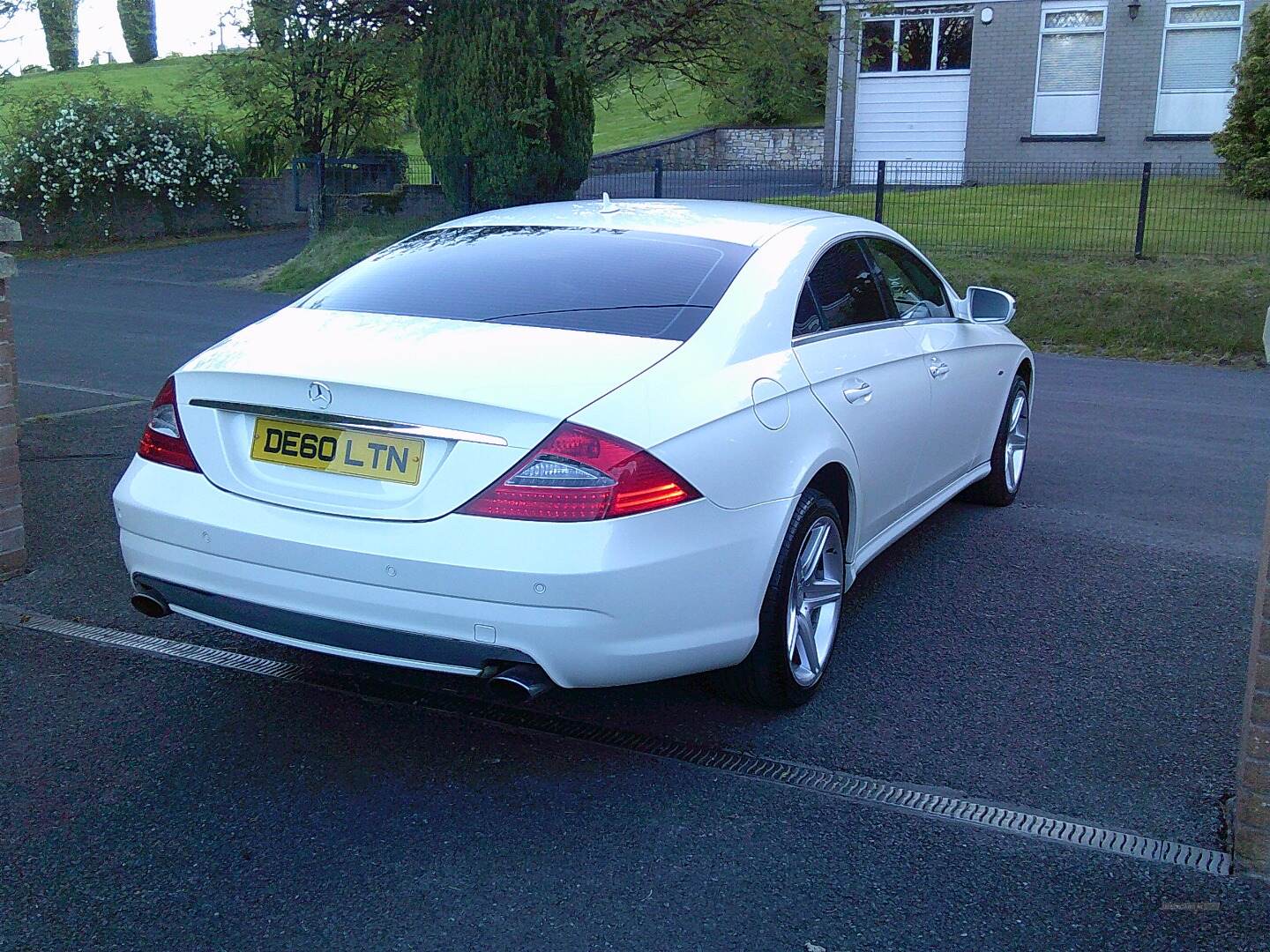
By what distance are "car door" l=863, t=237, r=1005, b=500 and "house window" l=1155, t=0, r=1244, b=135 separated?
1917cm

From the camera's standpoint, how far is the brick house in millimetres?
22719

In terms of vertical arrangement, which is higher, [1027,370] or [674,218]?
[674,218]

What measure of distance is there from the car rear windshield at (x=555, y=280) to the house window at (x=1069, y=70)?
2127 centimetres

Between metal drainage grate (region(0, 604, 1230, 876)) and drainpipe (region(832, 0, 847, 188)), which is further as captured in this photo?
drainpipe (region(832, 0, 847, 188))

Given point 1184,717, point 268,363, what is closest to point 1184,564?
point 1184,717

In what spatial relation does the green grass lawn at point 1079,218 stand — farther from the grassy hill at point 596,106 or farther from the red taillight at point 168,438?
the grassy hill at point 596,106

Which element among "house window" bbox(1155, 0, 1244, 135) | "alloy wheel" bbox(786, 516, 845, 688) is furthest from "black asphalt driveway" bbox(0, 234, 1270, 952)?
"house window" bbox(1155, 0, 1244, 135)

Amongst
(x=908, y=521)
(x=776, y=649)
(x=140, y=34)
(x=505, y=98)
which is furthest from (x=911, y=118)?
Answer: (x=140, y=34)

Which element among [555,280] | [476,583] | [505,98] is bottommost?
[476,583]

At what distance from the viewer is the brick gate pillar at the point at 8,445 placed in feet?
16.9

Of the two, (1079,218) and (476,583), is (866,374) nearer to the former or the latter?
(476,583)

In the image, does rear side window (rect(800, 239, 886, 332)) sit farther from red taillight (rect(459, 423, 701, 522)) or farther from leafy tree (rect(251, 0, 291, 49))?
leafy tree (rect(251, 0, 291, 49))

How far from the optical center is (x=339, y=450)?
3.53 meters

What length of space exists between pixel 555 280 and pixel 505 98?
1406cm
